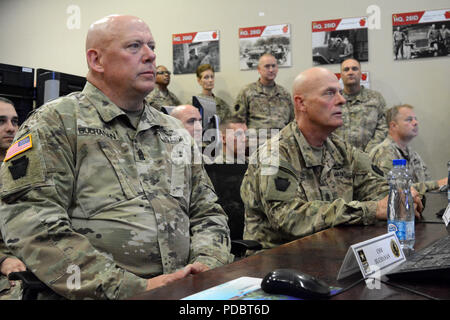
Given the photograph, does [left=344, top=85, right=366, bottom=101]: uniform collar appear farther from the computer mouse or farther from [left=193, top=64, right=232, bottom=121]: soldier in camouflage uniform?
the computer mouse

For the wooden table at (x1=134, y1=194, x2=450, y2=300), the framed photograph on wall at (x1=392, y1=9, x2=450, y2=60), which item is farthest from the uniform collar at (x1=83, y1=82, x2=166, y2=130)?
the framed photograph on wall at (x1=392, y1=9, x2=450, y2=60)

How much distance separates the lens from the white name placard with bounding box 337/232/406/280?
0.91m

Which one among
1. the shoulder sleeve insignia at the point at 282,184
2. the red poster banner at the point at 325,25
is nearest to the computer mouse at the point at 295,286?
the shoulder sleeve insignia at the point at 282,184

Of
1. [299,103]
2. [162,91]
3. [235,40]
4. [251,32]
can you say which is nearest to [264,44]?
[251,32]

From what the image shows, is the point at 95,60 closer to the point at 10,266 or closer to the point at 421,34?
the point at 10,266

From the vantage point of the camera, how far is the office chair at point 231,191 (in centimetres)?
227

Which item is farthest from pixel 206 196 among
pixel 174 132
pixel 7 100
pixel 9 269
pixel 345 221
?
pixel 7 100

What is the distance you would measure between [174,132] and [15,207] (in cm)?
60

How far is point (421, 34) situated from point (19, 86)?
447cm

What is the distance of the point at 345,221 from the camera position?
1.68 metres

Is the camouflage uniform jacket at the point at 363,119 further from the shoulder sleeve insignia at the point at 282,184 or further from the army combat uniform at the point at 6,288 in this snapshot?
the army combat uniform at the point at 6,288

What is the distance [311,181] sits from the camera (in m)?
1.92

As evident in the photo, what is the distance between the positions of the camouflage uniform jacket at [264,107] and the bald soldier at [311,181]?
10.3 feet
